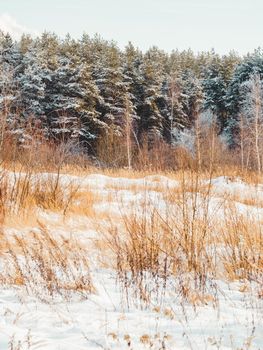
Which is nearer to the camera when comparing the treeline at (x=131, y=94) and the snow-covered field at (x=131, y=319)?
the snow-covered field at (x=131, y=319)

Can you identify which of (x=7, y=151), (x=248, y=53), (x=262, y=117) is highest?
(x=248, y=53)

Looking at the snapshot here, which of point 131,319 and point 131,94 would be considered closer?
point 131,319

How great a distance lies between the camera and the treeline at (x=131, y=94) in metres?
28.4

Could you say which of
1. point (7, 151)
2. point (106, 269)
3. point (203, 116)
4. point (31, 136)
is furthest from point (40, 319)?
point (203, 116)

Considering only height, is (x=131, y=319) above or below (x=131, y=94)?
below

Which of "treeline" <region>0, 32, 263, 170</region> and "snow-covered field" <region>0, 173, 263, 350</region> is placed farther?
"treeline" <region>0, 32, 263, 170</region>

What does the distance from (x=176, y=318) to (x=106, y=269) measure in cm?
124

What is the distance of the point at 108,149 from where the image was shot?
2878 centimetres

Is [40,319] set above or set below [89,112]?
below

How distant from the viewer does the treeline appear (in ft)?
93.1

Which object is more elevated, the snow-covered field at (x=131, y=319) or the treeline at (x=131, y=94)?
the treeline at (x=131, y=94)

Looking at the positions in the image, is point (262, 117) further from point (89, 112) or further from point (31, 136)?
point (31, 136)

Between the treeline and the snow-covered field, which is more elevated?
the treeline

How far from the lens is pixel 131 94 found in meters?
35.0
